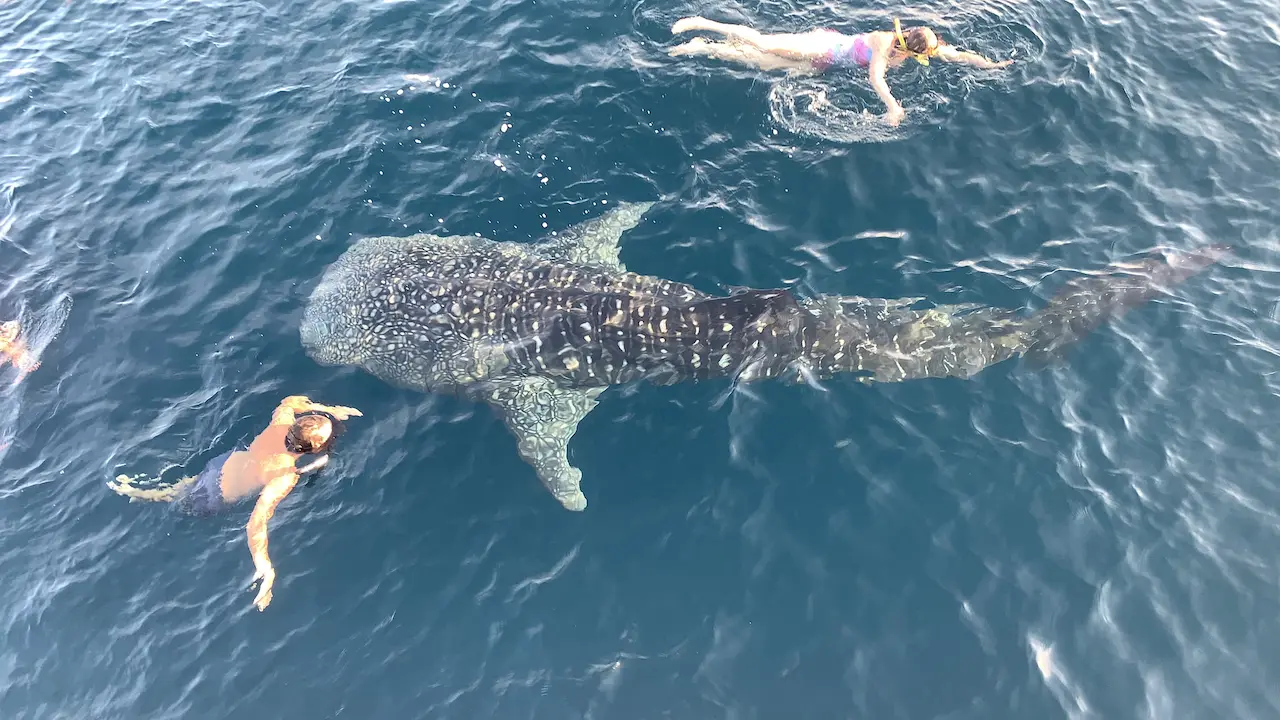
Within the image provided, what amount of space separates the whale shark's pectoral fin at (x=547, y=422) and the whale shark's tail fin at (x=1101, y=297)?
7990 mm

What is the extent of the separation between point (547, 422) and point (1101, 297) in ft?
33.7

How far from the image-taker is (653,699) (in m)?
10.4

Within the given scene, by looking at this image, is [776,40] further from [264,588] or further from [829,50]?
[264,588]

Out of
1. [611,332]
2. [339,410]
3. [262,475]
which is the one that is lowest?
[262,475]

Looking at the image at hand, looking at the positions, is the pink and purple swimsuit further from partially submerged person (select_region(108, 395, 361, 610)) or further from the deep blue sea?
partially submerged person (select_region(108, 395, 361, 610))

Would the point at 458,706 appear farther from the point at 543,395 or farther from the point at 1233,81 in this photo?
the point at 1233,81

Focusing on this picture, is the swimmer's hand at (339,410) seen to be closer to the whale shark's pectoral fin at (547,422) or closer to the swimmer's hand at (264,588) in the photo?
the whale shark's pectoral fin at (547,422)

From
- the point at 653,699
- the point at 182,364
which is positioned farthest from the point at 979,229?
the point at 182,364

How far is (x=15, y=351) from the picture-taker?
49.5 ft

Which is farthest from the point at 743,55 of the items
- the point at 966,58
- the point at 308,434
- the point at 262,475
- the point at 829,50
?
the point at 262,475

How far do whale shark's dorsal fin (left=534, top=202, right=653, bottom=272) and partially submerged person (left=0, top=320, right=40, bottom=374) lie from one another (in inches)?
410

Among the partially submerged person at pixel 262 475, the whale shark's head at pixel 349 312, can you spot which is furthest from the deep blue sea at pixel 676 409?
the whale shark's head at pixel 349 312

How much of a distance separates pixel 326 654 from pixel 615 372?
6.34 m

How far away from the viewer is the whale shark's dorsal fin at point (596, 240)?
1458cm
